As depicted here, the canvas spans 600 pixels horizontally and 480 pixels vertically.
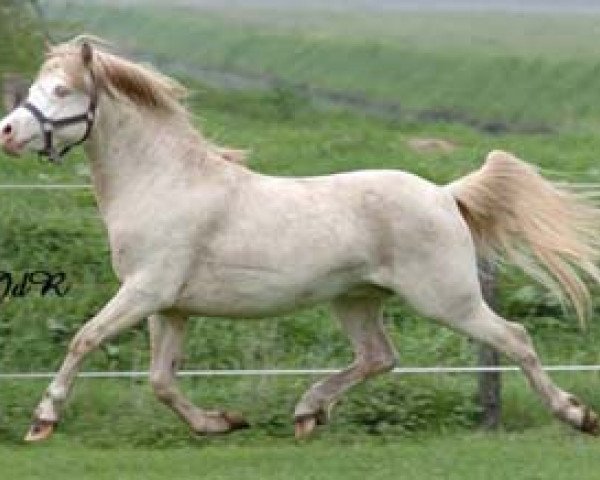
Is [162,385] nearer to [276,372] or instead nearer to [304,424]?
[304,424]

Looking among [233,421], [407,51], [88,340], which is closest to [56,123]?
[88,340]

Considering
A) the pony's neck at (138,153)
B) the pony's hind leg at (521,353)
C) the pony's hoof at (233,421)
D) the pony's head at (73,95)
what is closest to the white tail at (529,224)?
the pony's hind leg at (521,353)

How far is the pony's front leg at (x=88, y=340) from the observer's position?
10039mm

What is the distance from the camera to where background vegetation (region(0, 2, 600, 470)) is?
11.5 meters

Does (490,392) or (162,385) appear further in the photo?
(490,392)

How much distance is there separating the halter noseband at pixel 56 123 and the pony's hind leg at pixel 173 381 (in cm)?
85

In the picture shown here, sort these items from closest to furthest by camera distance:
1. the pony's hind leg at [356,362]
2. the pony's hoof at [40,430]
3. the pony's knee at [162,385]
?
the pony's hoof at [40,430] → the pony's knee at [162,385] → the pony's hind leg at [356,362]

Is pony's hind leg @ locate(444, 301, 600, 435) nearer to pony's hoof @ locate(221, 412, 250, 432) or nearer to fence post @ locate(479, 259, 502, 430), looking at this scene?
fence post @ locate(479, 259, 502, 430)

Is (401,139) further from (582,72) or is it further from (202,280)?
(202,280)

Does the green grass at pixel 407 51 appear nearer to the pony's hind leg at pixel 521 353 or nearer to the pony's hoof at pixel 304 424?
the pony's hoof at pixel 304 424

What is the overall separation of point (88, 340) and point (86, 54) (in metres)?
1.24

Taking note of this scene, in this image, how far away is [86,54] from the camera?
1032 centimetres

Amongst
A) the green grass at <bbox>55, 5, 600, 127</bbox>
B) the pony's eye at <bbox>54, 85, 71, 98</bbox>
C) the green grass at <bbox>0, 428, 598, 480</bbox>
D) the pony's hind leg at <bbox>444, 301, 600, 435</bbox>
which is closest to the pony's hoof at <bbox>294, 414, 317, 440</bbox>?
the green grass at <bbox>0, 428, 598, 480</bbox>

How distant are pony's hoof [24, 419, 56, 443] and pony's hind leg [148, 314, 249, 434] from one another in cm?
61
